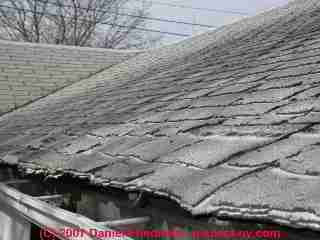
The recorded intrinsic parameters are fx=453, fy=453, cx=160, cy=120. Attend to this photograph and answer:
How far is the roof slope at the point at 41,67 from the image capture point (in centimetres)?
1156

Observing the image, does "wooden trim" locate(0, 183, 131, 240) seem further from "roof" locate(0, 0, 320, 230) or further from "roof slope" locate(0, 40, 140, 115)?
"roof slope" locate(0, 40, 140, 115)

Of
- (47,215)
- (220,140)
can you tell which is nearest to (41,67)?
(47,215)

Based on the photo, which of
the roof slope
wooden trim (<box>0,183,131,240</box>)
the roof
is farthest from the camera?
the roof slope

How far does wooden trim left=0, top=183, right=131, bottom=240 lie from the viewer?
2227mm

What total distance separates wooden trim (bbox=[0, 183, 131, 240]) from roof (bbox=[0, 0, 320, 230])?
237 millimetres

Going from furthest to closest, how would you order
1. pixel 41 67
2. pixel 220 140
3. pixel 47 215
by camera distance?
pixel 41 67, pixel 47 215, pixel 220 140

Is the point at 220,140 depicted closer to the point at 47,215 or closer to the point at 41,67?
the point at 47,215

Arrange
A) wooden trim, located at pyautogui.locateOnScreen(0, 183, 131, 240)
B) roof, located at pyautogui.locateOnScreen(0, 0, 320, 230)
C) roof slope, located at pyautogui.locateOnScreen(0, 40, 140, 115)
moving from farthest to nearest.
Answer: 1. roof slope, located at pyautogui.locateOnScreen(0, 40, 140, 115)
2. wooden trim, located at pyautogui.locateOnScreen(0, 183, 131, 240)
3. roof, located at pyautogui.locateOnScreen(0, 0, 320, 230)

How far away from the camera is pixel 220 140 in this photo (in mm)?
2385

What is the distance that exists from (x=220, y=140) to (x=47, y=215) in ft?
3.84

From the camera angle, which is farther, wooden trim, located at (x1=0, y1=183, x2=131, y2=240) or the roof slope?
the roof slope

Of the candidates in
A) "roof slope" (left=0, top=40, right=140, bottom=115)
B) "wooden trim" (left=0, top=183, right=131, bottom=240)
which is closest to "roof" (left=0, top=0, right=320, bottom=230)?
"wooden trim" (left=0, top=183, right=131, bottom=240)

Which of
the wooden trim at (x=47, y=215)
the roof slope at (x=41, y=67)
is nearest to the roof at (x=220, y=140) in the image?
the wooden trim at (x=47, y=215)

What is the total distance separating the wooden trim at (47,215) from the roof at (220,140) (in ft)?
0.78
